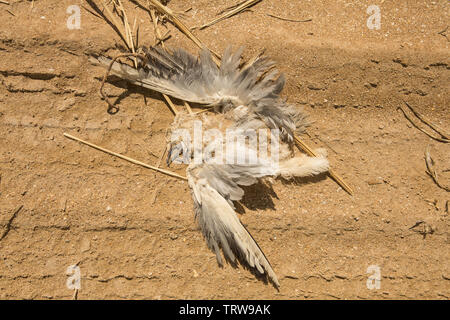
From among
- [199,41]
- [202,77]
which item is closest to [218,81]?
[202,77]

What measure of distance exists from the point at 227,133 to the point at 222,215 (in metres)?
0.35

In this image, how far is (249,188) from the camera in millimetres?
1488

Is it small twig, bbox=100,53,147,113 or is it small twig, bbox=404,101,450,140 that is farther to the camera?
small twig, bbox=404,101,450,140

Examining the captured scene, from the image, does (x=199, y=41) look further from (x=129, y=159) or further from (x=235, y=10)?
(x=129, y=159)

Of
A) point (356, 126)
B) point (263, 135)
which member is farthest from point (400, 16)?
point (263, 135)

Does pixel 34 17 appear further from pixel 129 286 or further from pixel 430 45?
pixel 430 45

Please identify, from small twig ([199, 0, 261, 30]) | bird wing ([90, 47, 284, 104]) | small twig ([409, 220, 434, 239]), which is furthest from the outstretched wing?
small twig ([409, 220, 434, 239])

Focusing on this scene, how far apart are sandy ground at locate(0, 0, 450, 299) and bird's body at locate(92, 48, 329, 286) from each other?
Answer: 0.07 m

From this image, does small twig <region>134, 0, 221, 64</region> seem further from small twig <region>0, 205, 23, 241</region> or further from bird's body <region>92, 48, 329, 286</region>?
small twig <region>0, 205, 23, 241</region>

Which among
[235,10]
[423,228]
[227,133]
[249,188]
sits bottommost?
[423,228]

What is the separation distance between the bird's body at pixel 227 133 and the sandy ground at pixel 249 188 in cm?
7

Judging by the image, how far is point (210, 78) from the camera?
1.46 m

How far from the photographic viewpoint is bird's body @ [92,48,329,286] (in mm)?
1427

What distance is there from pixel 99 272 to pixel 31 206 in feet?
1.31
